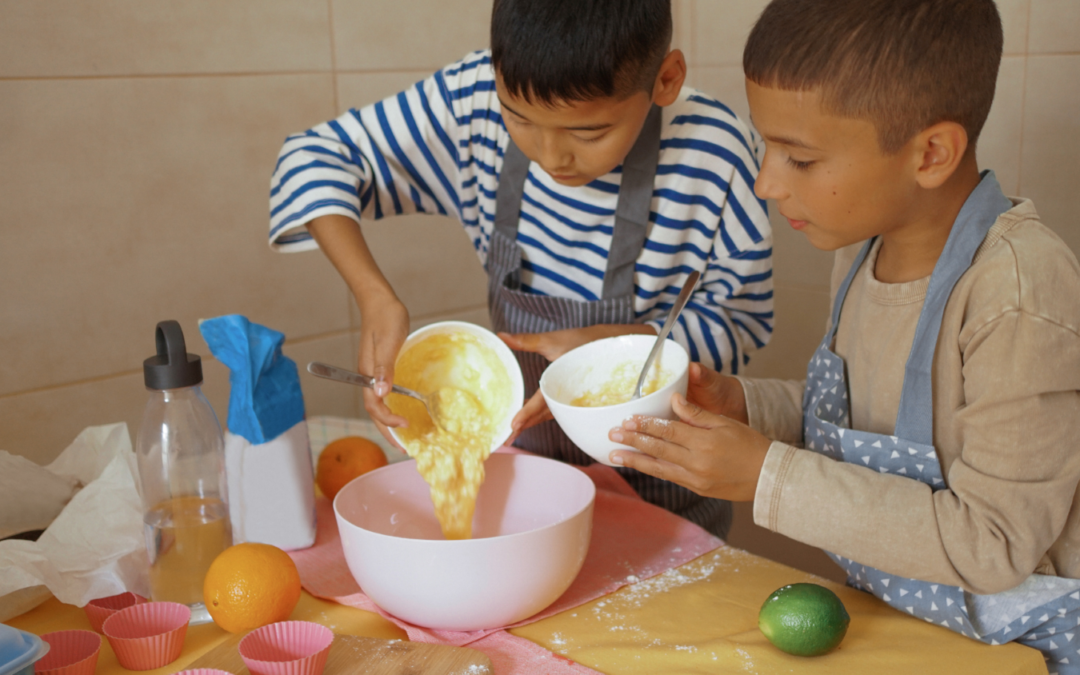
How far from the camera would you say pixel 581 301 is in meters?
1.29

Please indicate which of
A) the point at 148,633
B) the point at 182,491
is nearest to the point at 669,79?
the point at 182,491

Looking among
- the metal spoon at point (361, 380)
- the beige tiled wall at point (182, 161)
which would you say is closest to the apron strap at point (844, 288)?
the metal spoon at point (361, 380)

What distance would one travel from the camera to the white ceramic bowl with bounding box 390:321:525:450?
109 cm

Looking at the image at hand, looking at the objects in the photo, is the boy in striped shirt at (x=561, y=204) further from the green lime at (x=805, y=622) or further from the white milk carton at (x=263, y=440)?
the green lime at (x=805, y=622)

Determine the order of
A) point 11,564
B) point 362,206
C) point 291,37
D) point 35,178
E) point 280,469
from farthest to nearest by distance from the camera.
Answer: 1. point 291,37
2. point 35,178
3. point 362,206
4. point 280,469
5. point 11,564

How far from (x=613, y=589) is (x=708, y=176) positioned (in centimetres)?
58

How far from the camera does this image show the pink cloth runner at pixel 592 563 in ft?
2.85

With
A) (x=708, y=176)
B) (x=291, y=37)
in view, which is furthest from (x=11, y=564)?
(x=291, y=37)

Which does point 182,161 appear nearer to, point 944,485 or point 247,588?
point 247,588

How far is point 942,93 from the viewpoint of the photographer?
86 centimetres

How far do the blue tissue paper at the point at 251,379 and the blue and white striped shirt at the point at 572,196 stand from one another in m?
0.26

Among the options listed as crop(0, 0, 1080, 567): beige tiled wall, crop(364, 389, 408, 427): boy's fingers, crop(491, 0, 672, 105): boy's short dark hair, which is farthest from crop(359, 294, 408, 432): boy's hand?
crop(0, 0, 1080, 567): beige tiled wall

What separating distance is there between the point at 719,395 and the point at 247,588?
581mm

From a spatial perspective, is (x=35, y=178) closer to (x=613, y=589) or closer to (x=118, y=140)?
(x=118, y=140)
